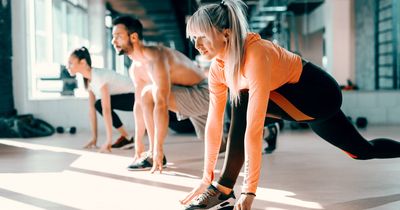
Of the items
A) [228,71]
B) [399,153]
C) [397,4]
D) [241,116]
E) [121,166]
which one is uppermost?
[397,4]

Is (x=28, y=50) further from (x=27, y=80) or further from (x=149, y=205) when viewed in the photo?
(x=149, y=205)

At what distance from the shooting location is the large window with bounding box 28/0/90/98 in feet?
19.7

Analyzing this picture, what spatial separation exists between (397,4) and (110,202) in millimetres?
5424

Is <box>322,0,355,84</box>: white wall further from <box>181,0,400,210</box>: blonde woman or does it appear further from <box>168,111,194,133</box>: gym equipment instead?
<box>181,0,400,210</box>: blonde woman

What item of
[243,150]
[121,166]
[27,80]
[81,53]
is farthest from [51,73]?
[243,150]

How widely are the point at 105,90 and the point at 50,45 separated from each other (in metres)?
2.67

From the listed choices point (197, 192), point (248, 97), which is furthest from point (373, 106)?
point (248, 97)

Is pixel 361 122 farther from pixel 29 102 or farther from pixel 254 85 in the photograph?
pixel 254 85

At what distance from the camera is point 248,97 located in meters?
1.92

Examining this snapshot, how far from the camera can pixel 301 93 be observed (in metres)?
2.05

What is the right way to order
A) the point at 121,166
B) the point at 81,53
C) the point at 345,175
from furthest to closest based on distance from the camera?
the point at 81,53
the point at 121,166
the point at 345,175

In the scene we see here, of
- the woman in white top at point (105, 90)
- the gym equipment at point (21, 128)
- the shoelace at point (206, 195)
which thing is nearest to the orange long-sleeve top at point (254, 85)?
the shoelace at point (206, 195)

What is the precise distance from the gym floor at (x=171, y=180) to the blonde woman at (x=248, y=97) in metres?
0.23

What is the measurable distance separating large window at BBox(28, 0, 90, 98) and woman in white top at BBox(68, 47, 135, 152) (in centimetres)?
190
